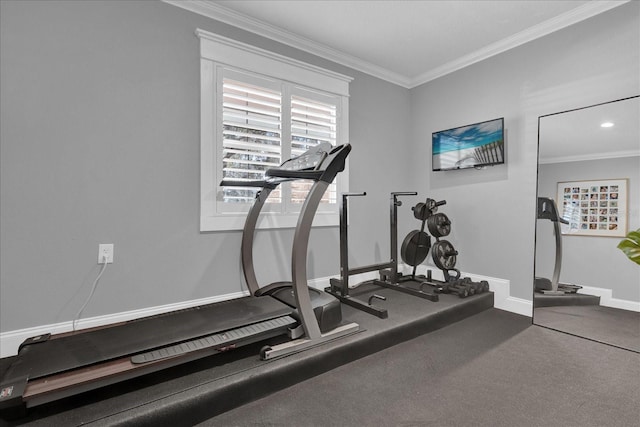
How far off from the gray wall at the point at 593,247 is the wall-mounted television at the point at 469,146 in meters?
0.50

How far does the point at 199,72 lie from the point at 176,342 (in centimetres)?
204

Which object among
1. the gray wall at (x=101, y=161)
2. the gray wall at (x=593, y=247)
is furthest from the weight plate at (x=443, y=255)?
the gray wall at (x=101, y=161)

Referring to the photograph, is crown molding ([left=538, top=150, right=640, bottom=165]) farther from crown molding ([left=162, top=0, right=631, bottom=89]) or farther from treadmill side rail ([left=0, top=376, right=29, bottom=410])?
treadmill side rail ([left=0, top=376, right=29, bottom=410])

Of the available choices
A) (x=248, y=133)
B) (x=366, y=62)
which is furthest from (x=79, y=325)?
(x=366, y=62)

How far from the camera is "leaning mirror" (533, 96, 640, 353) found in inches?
90.6

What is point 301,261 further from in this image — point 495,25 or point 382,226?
point 495,25

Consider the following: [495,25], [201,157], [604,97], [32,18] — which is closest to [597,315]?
[604,97]

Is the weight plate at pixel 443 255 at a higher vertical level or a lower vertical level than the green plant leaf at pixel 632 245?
lower

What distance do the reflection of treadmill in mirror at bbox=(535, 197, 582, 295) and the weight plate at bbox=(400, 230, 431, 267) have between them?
1042mm

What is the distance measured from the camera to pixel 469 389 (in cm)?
170

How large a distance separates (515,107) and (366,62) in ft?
5.33

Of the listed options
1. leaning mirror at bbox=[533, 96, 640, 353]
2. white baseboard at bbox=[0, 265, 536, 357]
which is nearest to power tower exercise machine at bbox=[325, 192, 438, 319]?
white baseboard at bbox=[0, 265, 536, 357]

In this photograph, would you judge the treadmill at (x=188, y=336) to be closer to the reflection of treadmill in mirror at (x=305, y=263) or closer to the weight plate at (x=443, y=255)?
the reflection of treadmill in mirror at (x=305, y=263)

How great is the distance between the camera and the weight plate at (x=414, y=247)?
10.7 ft
